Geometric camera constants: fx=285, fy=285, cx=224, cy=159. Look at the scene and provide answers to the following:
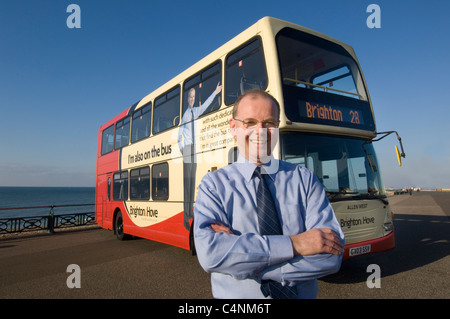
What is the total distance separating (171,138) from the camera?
736 cm

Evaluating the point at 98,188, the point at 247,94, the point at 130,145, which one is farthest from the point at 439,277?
the point at 98,188

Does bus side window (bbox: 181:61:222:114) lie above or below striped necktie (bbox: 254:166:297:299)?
above

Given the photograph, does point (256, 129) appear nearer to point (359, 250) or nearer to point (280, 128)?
point (280, 128)

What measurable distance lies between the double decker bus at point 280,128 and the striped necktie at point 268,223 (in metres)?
2.93

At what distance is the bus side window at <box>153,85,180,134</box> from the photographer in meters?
7.45

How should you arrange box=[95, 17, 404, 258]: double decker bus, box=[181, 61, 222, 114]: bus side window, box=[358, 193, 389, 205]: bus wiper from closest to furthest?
box=[95, 17, 404, 258]: double decker bus, box=[358, 193, 389, 205]: bus wiper, box=[181, 61, 222, 114]: bus side window

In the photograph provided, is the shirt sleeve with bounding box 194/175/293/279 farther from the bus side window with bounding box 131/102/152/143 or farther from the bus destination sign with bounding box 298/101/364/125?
the bus side window with bounding box 131/102/152/143

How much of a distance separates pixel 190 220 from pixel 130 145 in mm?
4455

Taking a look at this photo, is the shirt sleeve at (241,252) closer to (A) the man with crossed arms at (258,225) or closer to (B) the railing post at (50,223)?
(A) the man with crossed arms at (258,225)

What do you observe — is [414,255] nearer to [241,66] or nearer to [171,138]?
[241,66]

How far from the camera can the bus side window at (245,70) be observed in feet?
16.8

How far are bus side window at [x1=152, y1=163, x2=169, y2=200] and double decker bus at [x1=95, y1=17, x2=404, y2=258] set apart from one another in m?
0.03

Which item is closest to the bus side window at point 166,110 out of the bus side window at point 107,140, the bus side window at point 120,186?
the bus side window at point 120,186
